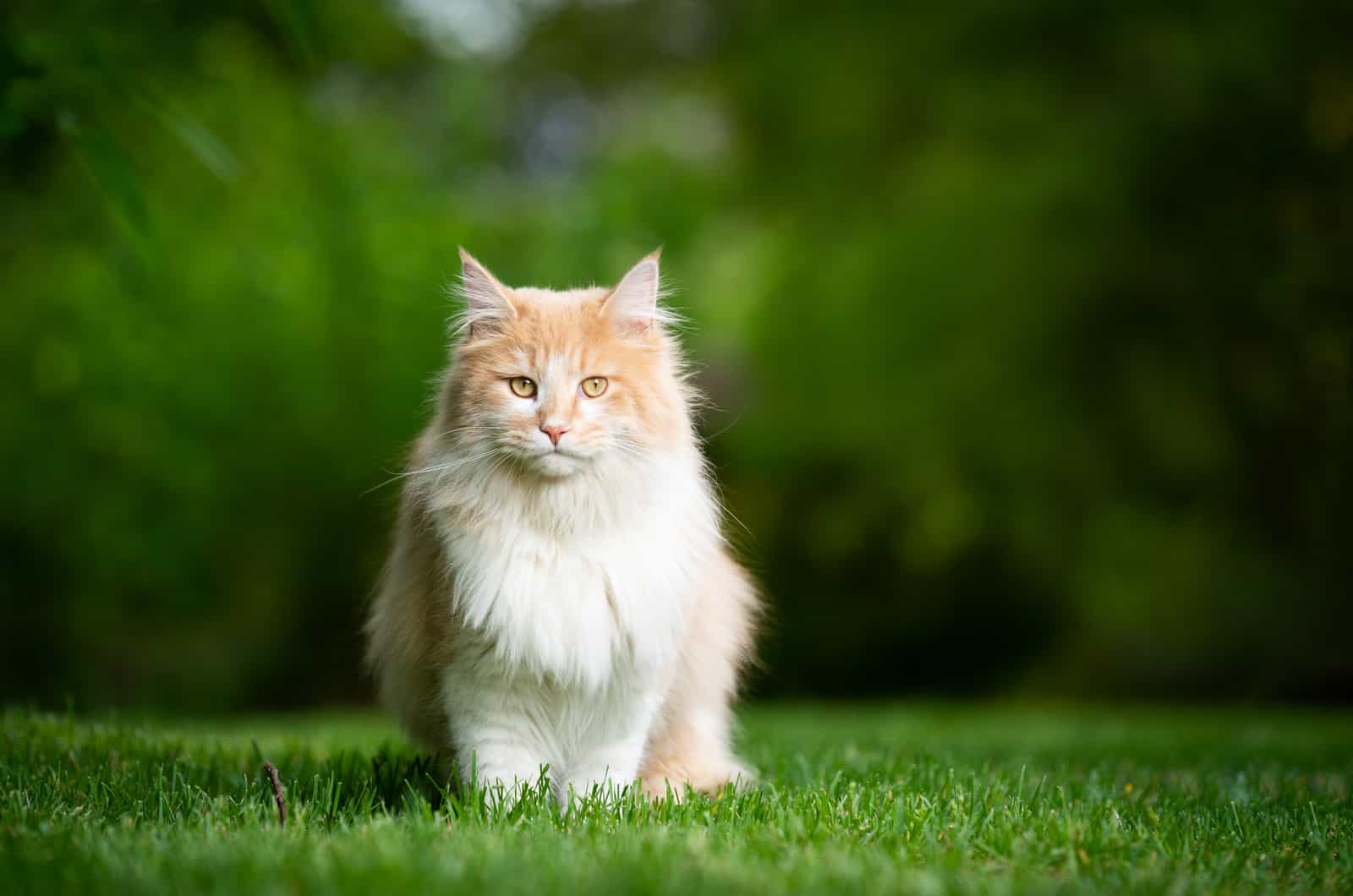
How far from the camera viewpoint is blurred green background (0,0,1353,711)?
7.96 m

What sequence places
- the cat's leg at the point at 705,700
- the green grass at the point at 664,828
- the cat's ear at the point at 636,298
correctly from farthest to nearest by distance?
the cat's leg at the point at 705,700 < the cat's ear at the point at 636,298 < the green grass at the point at 664,828

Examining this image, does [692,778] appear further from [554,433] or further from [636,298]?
[636,298]

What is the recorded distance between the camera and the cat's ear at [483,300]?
2926 millimetres

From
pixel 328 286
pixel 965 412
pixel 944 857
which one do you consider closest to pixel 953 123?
pixel 965 412

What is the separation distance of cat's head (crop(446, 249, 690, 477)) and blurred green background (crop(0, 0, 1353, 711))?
484 centimetres

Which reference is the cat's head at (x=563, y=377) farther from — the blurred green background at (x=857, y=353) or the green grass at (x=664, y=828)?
the blurred green background at (x=857, y=353)

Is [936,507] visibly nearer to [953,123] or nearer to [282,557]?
[953,123]

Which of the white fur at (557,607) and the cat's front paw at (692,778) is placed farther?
the cat's front paw at (692,778)

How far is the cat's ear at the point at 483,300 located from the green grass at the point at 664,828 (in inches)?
44.8

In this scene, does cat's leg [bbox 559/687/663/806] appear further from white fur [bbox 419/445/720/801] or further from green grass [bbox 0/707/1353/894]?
green grass [bbox 0/707/1353/894]

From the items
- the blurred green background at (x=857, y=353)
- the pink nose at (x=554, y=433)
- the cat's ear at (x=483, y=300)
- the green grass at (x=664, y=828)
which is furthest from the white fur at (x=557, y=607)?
the blurred green background at (x=857, y=353)

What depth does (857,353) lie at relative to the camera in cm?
900

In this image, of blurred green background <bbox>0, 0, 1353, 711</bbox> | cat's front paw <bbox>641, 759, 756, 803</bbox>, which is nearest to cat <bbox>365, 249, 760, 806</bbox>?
cat's front paw <bbox>641, 759, 756, 803</bbox>

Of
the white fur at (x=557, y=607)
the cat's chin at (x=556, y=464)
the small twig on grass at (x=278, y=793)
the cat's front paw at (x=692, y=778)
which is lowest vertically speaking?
the cat's front paw at (x=692, y=778)
